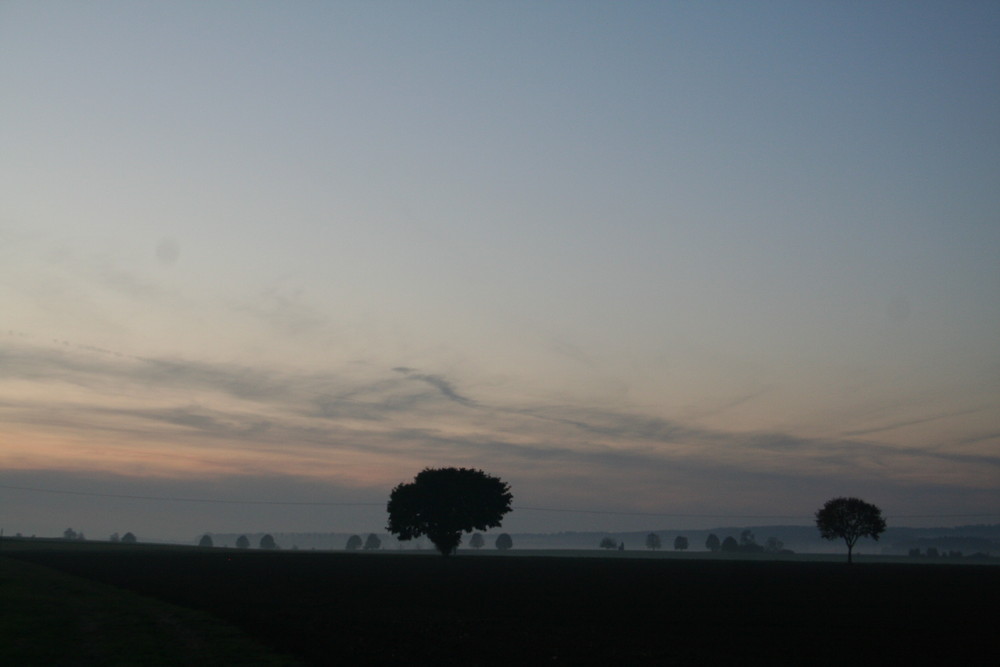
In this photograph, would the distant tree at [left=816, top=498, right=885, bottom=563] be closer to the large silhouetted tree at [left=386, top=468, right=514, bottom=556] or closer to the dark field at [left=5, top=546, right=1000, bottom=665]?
the large silhouetted tree at [left=386, top=468, right=514, bottom=556]

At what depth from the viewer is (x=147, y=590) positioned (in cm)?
5894

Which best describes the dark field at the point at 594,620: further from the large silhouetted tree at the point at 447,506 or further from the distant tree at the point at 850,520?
the distant tree at the point at 850,520

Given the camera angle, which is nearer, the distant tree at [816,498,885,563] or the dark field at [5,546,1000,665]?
the dark field at [5,546,1000,665]

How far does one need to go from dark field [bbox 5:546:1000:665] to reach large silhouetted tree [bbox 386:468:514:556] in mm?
72555

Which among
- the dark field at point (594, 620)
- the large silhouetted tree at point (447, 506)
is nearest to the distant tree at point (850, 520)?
the large silhouetted tree at point (447, 506)

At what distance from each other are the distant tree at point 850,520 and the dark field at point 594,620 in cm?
9585

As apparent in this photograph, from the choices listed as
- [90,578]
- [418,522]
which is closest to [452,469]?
[418,522]

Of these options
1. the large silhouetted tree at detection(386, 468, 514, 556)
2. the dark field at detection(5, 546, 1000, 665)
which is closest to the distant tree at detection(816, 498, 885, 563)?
the large silhouetted tree at detection(386, 468, 514, 556)

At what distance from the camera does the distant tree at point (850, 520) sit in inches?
6393

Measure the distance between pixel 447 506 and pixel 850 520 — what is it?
77751 millimetres

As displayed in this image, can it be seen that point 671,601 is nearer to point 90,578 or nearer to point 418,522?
point 90,578

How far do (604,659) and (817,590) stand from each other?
139 feet

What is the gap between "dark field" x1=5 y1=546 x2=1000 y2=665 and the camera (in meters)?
30.5

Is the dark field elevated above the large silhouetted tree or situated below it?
below
